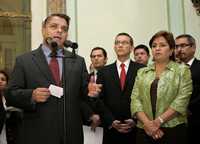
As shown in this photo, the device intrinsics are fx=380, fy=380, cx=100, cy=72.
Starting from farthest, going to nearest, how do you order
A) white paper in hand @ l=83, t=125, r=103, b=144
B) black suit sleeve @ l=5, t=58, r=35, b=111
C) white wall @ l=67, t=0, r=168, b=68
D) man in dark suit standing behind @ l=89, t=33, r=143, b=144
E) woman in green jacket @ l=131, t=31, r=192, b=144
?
white wall @ l=67, t=0, r=168, b=68 → white paper in hand @ l=83, t=125, r=103, b=144 → man in dark suit standing behind @ l=89, t=33, r=143, b=144 → woman in green jacket @ l=131, t=31, r=192, b=144 → black suit sleeve @ l=5, t=58, r=35, b=111

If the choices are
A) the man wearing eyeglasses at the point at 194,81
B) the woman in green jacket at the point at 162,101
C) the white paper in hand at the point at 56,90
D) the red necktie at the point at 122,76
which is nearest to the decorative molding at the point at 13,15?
the red necktie at the point at 122,76

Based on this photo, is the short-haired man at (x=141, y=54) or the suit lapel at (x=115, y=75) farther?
the short-haired man at (x=141, y=54)

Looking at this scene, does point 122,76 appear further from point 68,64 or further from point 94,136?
point 68,64

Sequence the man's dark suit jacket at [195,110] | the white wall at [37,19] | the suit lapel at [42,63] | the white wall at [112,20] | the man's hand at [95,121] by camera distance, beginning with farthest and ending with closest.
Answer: the white wall at [112,20]
the white wall at [37,19]
the man's hand at [95,121]
the man's dark suit jacket at [195,110]
the suit lapel at [42,63]

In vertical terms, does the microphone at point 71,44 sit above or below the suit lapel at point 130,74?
above

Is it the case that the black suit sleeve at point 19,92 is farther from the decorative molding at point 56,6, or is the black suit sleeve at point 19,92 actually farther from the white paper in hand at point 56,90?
the decorative molding at point 56,6

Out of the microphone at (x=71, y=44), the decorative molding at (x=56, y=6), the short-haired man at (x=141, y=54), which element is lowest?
the microphone at (x=71, y=44)

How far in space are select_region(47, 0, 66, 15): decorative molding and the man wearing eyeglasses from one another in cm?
261

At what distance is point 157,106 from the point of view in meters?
3.25

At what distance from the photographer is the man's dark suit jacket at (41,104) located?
9.20 feet

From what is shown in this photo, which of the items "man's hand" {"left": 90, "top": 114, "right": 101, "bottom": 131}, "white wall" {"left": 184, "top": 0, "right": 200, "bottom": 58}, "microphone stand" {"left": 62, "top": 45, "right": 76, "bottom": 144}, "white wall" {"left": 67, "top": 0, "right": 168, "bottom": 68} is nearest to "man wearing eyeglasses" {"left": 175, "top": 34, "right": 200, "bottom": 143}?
"man's hand" {"left": 90, "top": 114, "right": 101, "bottom": 131}

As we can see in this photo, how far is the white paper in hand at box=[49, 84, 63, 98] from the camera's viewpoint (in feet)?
9.00

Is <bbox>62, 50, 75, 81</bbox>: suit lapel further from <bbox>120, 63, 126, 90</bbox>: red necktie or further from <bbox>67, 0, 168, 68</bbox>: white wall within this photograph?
<bbox>67, 0, 168, 68</bbox>: white wall

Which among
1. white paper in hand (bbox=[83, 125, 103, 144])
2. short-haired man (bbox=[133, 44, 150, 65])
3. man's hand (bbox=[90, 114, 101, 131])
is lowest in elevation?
white paper in hand (bbox=[83, 125, 103, 144])
